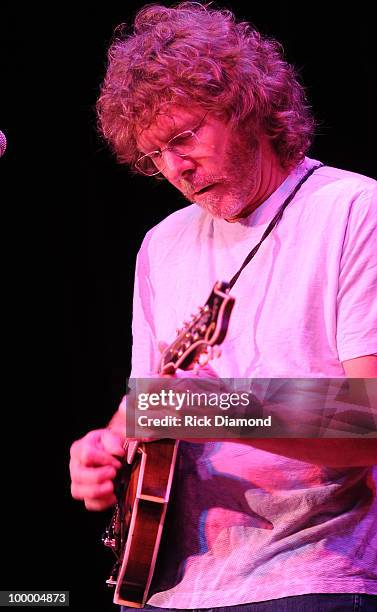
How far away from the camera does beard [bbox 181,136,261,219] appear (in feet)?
7.11

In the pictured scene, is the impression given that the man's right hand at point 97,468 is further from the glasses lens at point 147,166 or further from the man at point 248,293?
the glasses lens at point 147,166

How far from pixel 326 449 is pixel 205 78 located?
3.42 ft

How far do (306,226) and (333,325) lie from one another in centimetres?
28

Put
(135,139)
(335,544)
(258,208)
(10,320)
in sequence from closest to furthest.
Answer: (335,544), (258,208), (135,139), (10,320)

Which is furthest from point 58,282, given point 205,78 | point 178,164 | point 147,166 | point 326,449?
point 326,449

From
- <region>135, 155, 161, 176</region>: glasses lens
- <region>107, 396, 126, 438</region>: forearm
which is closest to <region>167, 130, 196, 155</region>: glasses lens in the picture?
<region>135, 155, 161, 176</region>: glasses lens

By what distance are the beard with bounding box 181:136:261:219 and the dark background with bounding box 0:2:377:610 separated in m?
1.01

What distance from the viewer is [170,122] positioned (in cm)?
219

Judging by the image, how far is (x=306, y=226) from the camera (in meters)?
2.03

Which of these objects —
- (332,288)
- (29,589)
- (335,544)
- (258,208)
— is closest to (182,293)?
(258,208)

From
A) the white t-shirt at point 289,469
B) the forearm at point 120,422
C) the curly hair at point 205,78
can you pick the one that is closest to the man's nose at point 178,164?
the curly hair at point 205,78

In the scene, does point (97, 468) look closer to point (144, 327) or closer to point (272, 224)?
point (144, 327)

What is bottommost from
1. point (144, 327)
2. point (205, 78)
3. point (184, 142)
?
point (144, 327)

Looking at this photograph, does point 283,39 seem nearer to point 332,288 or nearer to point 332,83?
point 332,83
